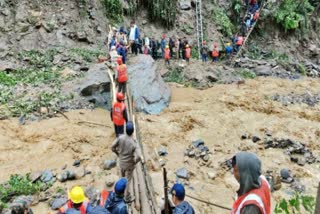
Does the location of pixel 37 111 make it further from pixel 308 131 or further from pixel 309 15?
pixel 309 15

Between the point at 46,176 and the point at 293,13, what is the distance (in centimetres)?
1700

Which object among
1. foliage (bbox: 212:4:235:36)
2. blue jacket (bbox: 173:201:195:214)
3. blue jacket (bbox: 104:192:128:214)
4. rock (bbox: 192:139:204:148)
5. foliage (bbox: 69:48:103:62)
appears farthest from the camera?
foliage (bbox: 212:4:235:36)

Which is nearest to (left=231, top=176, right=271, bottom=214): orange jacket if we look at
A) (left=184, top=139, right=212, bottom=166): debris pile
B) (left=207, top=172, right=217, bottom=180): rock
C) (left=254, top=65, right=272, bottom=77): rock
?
(left=207, top=172, right=217, bottom=180): rock

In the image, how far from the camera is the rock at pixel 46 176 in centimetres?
823

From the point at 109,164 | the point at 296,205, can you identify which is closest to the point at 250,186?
the point at 296,205

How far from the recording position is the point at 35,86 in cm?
1270

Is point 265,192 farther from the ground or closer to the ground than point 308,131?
farther from the ground

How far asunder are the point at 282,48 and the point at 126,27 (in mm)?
9147

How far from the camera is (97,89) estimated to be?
12.2 metres

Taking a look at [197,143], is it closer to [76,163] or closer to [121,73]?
[121,73]

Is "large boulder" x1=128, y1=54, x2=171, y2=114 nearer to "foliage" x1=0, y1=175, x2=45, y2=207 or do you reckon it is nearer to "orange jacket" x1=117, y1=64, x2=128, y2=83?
"orange jacket" x1=117, y1=64, x2=128, y2=83

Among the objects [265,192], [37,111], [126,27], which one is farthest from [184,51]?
[265,192]

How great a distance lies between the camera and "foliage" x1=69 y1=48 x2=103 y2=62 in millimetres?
15055

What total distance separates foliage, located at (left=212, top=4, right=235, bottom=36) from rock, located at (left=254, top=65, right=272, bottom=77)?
10.5 ft
